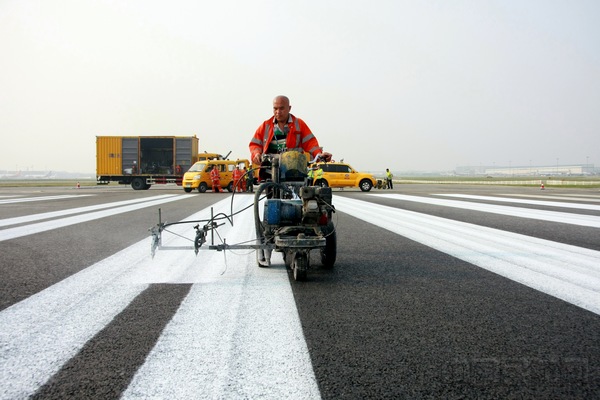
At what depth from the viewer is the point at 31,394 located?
1930mm

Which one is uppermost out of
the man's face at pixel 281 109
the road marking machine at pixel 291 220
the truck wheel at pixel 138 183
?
the man's face at pixel 281 109

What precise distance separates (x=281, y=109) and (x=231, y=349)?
305 cm

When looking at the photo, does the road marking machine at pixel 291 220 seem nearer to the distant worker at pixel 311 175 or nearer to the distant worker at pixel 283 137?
the distant worker at pixel 311 175

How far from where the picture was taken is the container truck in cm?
2886

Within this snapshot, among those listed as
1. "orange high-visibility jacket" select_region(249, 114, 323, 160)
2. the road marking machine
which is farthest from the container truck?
the road marking machine

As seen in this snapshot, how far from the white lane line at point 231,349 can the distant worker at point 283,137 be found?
1.61 metres

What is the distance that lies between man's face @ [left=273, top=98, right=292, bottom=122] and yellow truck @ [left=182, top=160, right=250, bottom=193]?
19.8 m

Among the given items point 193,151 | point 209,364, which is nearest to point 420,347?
point 209,364

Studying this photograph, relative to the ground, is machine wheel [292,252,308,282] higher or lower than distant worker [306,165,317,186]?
lower

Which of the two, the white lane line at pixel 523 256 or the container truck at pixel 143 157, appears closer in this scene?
the white lane line at pixel 523 256

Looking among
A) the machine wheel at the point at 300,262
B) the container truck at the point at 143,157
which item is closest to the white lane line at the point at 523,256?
the machine wheel at the point at 300,262

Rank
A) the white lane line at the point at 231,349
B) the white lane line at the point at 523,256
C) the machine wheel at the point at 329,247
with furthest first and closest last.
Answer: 1. the machine wheel at the point at 329,247
2. the white lane line at the point at 523,256
3. the white lane line at the point at 231,349

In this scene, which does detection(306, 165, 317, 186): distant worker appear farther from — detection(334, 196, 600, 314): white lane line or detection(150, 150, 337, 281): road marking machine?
detection(334, 196, 600, 314): white lane line

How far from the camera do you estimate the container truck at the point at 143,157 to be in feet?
94.7
